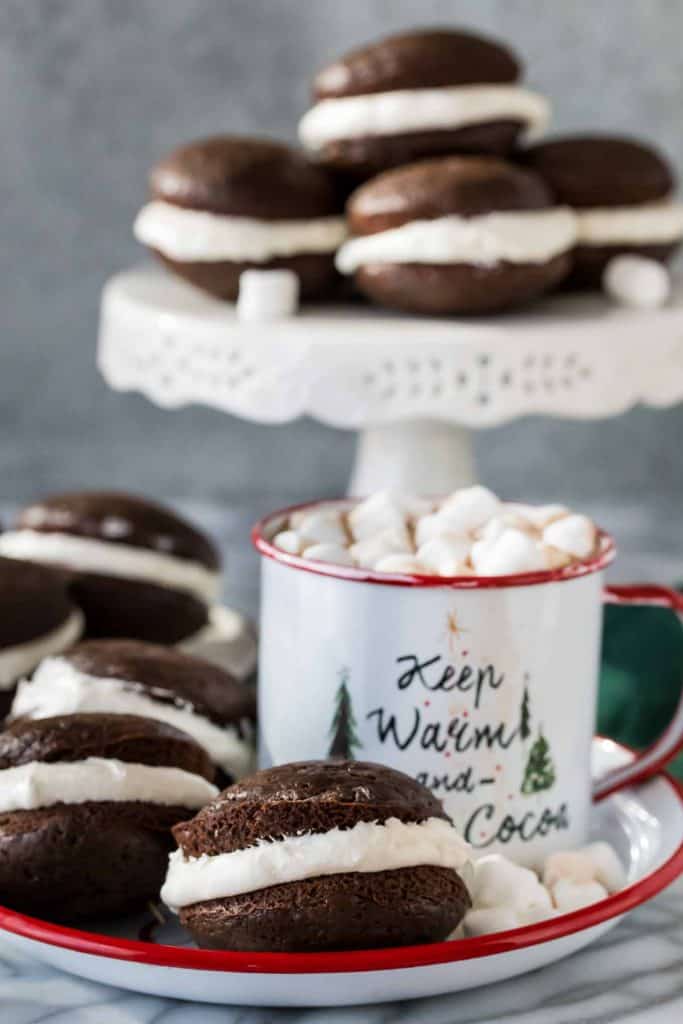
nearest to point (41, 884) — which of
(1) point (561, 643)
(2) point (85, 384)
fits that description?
(1) point (561, 643)

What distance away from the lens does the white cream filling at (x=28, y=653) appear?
2.87 feet

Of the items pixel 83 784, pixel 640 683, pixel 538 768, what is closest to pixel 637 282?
pixel 640 683

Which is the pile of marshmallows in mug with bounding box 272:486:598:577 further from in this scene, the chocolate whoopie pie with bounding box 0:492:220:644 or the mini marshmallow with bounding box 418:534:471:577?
the chocolate whoopie pie with bounding box 0:492:220:644

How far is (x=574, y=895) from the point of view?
688 millimetres

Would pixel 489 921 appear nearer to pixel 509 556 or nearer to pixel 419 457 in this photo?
pixel 509 556

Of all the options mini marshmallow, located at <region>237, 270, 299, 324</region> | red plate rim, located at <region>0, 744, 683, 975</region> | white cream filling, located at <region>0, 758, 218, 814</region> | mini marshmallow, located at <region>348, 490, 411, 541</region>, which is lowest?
red plate rim, located at <region>0, 744, 683, 975</region>

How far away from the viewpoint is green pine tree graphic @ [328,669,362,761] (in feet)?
2.33

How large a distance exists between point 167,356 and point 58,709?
1.95 ft

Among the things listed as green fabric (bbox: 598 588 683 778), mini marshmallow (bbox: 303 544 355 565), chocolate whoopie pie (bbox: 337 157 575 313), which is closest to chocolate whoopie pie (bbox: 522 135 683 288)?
chocolate whoopie pie (bbox: 337 157 575 313)

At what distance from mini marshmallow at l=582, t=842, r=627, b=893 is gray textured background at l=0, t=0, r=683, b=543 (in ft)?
4.54

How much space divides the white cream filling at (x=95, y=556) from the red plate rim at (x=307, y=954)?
41 cm

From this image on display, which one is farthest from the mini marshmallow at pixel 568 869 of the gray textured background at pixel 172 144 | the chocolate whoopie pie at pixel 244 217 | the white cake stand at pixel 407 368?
the gray textured background at pixel 172 144

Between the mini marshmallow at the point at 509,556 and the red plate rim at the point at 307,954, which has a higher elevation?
the mini marshmallow at the point at 509,556

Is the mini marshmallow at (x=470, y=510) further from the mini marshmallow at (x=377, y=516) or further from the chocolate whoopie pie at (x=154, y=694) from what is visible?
the chocolate whoopie pie at (x=154, y=694)
